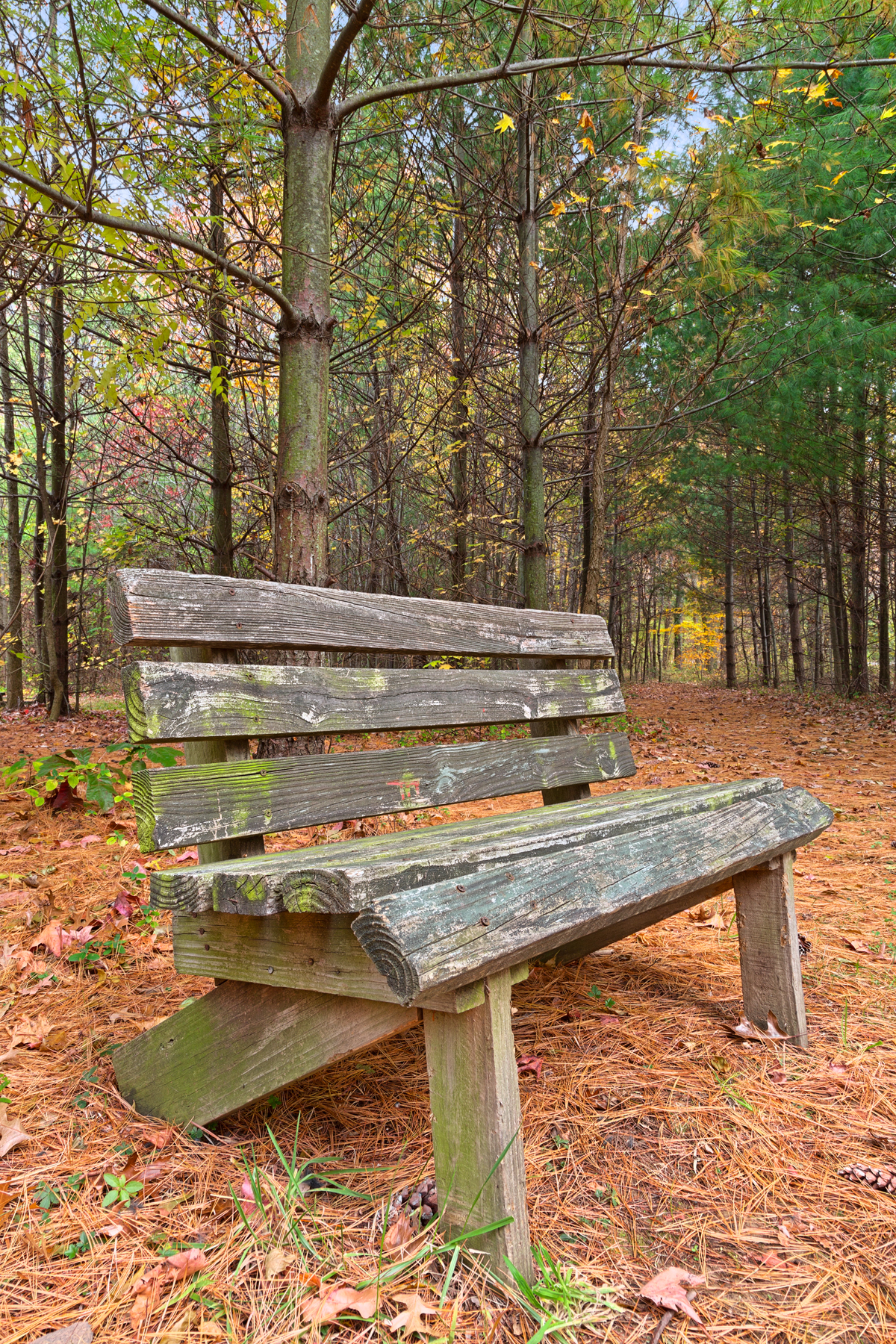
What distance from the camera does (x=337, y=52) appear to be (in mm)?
3055

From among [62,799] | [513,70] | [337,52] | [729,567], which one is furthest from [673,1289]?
[729,567]

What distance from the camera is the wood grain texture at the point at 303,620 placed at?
1.55m

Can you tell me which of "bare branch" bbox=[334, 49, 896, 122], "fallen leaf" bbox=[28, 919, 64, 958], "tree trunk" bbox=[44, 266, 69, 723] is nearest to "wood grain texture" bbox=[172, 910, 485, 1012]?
"fallen leaf" bbox=[28, 919, 64, 958]

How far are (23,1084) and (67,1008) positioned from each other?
40cm

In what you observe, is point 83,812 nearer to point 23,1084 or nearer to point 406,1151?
point 23,1084

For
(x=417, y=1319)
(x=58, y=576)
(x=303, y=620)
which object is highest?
(x=58, y=576)

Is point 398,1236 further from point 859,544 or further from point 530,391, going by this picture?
point 859,544

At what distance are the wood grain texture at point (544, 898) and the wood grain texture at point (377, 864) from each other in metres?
0.04

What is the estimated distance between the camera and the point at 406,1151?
1.56 meters

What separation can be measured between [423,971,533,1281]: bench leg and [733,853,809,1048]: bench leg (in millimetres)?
1088

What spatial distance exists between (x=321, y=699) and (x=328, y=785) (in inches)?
8.0

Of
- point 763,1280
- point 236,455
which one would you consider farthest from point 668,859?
point 236,455

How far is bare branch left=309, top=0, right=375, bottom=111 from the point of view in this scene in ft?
9.45

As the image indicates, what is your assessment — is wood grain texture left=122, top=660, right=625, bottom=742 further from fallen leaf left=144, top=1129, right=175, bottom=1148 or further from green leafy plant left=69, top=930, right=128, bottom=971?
green leafy plant left=69, top=930, right=128, bottom=971
